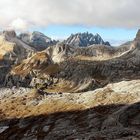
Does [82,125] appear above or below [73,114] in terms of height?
below

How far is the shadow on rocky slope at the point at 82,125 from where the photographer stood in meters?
83.2

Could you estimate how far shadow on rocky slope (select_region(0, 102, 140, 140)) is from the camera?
273 ft

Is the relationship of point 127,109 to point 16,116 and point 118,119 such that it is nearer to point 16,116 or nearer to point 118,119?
point 118,119

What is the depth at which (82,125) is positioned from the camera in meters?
99.8

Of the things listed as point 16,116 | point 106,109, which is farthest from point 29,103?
point 106,109

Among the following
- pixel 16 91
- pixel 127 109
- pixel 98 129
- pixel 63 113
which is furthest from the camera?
pixel 16 91

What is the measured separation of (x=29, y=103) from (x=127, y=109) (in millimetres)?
44971

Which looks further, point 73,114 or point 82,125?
point 73,114

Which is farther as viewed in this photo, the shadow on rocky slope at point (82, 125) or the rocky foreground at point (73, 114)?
the rocky foreground at point (73, 114)

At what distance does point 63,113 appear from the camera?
383ft

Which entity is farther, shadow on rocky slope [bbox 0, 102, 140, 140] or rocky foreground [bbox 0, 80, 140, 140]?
rocky foreground [bbox 0, 80, 140, 140]

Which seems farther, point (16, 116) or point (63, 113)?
point (16, 116)

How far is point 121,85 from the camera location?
5089 inches

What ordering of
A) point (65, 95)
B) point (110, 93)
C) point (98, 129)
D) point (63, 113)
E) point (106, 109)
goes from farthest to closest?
point (65, 95) < point (110, 93) < point (63, 113) < point (106, 109) < point (98, 129)
